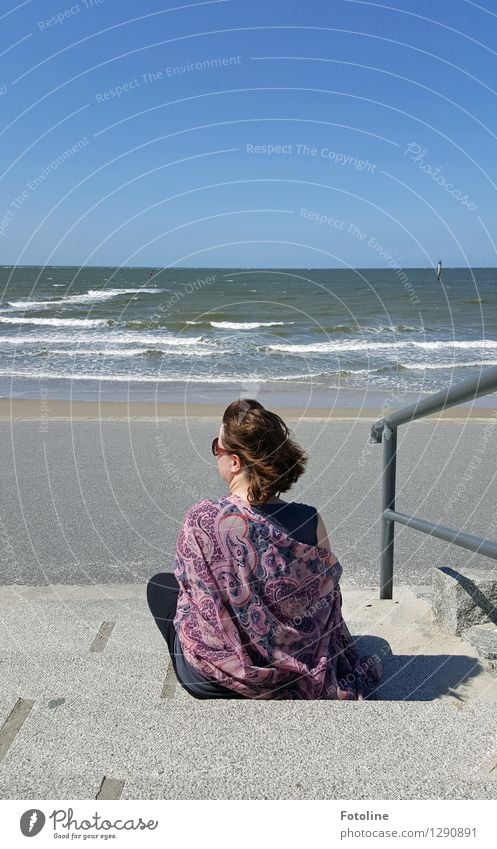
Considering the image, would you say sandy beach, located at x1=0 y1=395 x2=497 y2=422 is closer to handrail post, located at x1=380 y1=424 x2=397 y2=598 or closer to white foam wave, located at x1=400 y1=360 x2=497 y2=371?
white foam wave, located at x1=400 y1=360 x2=497 y2=371

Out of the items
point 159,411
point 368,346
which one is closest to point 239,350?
point 368,346

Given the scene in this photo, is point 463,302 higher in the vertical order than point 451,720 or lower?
higher

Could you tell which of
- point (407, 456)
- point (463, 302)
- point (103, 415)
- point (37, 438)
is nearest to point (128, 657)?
point (407, 456)

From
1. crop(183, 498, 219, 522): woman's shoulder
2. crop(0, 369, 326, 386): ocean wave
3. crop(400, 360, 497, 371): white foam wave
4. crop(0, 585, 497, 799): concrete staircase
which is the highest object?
crop(400, 360, 497, 371): white foam wave

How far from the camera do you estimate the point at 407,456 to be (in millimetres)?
7066

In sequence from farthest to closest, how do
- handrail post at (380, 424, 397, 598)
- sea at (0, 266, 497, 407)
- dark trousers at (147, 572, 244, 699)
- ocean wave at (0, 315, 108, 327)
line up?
1. ocean wave at (0, 315, 108, 327)
2. sea at (0, 266, 497, 407)
3. handrail post at (380, 424, 397, 598)
4. dark trousers at (147, 572, 244, 699)

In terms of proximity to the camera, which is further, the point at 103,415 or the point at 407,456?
the point at 103,415

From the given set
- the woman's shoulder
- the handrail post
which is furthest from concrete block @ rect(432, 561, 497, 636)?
the woman's shoulder

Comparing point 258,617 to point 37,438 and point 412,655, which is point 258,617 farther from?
point 37,438

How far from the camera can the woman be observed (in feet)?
8.11

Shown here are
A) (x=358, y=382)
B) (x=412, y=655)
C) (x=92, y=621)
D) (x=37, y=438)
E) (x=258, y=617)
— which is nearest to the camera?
(x=258, y=617)

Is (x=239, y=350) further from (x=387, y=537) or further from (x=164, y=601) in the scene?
(x=164, y=601)

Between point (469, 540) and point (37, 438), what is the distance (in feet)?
19.4

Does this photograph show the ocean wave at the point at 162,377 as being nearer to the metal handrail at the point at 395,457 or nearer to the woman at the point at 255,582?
the metal handrail at the point at 395,457
